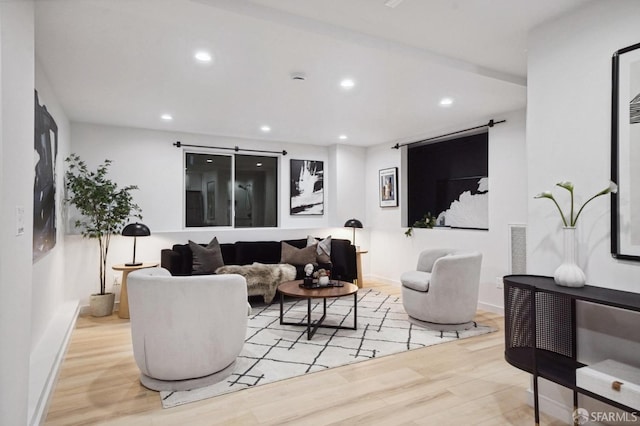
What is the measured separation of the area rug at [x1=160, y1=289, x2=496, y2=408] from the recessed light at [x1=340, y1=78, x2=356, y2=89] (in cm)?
249

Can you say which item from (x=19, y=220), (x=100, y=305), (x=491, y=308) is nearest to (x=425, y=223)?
(x=491, y=308)

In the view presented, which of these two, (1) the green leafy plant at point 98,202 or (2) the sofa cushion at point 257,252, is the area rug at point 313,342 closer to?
(2) the sofa cushion at point 257,252

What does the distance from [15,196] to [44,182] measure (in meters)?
1.72

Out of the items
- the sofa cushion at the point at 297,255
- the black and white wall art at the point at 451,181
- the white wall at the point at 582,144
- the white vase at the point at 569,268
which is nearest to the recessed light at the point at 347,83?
the white wall at the point at 582,144

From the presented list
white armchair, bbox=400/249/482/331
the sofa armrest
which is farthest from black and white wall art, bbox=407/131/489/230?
the sofa armrest

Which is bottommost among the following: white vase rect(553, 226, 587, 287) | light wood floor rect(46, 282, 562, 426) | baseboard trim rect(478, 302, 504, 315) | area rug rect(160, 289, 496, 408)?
light wood floor rect(46, 282, 562, 426)

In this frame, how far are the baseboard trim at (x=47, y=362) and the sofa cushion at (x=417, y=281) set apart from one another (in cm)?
334

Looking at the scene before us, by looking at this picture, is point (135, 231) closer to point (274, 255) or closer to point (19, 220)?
point (274, 255)

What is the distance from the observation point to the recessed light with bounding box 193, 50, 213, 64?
2875mm

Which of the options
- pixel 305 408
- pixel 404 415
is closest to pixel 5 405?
pixel 305 408

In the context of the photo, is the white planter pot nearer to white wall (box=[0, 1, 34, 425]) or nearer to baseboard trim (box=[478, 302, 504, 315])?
white wall (box=[0, 1, 34, 425])

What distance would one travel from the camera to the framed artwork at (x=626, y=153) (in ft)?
6.65

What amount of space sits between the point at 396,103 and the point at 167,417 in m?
3.65

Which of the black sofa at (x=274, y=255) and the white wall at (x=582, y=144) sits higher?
the white wall at (x=582, y=144)
